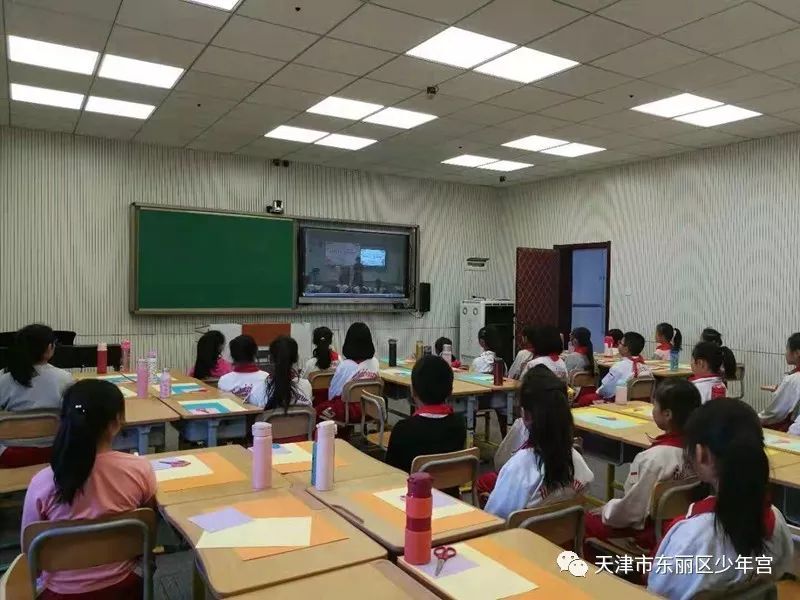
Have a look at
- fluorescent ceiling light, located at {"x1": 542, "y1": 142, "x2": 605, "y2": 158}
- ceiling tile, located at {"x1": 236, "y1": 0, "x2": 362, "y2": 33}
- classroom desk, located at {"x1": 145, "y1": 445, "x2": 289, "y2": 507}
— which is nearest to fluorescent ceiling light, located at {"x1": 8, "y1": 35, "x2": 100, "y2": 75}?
ceiling tile, located at {"x1": 236, "y1": 0, "x2": 362, "y2": 33}

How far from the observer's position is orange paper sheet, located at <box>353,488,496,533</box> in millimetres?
1858

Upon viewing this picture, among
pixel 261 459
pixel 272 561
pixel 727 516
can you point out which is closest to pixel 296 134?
pixel 261 459

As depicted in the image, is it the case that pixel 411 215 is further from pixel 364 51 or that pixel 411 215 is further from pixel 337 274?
pixel 364 51

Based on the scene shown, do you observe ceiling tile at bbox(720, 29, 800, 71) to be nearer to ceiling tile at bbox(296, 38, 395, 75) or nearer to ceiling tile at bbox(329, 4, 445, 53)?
ceiling tile at bbox(329, 4, 445, 53)

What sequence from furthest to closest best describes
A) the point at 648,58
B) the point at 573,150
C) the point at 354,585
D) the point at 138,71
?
the point at 573,150 → the point at 138,71 → the point at 648,58 → the point at 354,585

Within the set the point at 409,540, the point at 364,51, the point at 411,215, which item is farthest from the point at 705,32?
the point at 411,215

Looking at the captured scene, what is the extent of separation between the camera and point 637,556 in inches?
93.7

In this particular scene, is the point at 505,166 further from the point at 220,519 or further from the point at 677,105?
the point at 220,519

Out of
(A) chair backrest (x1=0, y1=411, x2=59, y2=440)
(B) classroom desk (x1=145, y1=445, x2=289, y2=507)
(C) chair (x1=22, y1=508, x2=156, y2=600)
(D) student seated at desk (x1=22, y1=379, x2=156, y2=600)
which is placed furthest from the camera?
(A) chair backrest (x1=0, y1=411, x2=59, y2=440)

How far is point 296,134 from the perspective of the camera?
710 centimetres

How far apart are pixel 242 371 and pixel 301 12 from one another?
2.40m

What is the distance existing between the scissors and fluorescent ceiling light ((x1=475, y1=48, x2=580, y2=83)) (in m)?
3.90

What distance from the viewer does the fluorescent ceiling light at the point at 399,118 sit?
6.18 meters

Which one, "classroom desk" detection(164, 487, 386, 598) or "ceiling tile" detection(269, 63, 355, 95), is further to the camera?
"ceiling tile" detection(269, 63, 355, 95)
